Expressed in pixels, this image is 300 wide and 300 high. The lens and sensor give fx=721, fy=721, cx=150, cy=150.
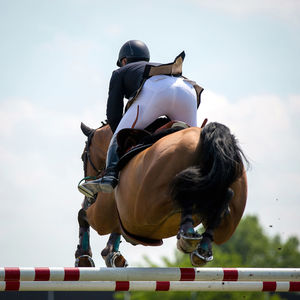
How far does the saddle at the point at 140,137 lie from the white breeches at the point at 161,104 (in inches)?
3.9

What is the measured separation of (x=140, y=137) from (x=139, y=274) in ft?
5.87

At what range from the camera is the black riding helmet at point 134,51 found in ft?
27.8

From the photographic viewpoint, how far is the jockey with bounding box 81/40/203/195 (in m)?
7.45

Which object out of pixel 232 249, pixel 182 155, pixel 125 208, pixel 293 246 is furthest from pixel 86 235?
pixel 232 249

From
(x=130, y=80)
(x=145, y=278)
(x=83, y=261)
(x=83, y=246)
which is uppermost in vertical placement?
(x=130, y=80)

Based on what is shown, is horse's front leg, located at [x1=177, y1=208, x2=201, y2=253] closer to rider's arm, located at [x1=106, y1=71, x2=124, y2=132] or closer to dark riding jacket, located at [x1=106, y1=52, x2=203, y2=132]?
dark riding jacket, located at [x1=106, y1=52, x2=203, y2=132]

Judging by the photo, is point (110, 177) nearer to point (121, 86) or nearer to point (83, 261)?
point (121, 86)

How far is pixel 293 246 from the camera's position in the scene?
63719mm

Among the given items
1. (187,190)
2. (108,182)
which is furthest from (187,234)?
(108,182)

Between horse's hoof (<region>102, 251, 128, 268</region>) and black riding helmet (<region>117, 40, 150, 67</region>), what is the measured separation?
2.31 m

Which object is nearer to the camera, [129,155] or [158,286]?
[129,155]

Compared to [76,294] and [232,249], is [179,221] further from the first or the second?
[232,249]

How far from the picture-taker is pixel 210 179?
20.3 feet

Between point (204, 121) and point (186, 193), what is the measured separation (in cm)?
129
